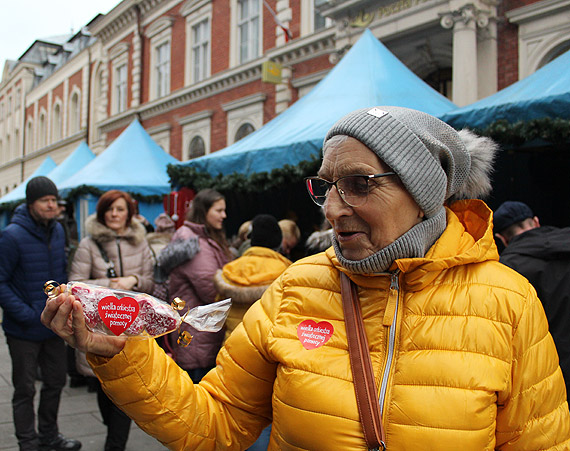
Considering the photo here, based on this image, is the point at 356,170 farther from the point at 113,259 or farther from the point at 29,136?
the point at 29,136

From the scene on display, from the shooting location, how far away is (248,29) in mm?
15000

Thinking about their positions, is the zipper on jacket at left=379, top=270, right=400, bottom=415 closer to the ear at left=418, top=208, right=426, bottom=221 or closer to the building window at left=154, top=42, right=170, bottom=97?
the ear at left=418, top=208, right=426, bottom=221

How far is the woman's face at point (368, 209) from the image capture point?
130 centimetres

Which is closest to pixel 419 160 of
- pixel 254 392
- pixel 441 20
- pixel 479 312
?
pixel 479 312

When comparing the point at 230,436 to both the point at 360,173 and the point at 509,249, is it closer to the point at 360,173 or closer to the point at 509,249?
the point at 360,173

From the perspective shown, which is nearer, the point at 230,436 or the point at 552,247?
the point at 230,436

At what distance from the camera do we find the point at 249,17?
14812mm

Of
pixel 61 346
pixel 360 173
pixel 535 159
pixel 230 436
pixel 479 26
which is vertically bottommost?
pixel 61 346

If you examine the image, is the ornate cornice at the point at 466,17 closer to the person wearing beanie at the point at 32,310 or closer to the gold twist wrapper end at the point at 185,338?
the person wearing beanie at the point at 32,310

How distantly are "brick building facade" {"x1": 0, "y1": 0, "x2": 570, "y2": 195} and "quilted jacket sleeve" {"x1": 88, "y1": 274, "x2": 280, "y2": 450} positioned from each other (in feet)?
25.9

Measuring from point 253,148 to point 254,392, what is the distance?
4348 millimetres

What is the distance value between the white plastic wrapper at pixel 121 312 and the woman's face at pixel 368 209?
46 cm

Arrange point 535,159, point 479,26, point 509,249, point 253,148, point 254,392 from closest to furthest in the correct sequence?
point 254,392 → point 509,249 → point 535,159 → point 253,148 → point 479,26

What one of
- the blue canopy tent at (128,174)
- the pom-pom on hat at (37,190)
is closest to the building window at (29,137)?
the blue canopy tent at (128,174)
